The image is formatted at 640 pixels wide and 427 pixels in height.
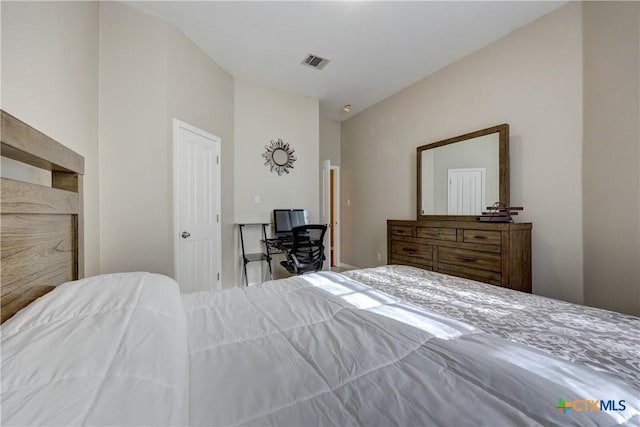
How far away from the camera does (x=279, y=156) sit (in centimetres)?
379

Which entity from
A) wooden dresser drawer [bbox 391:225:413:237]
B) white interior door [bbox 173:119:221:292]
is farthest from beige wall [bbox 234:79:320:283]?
wooden dresser drawer [bbox 391:225:413:237]

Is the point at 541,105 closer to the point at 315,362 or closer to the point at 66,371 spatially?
the point at 315,362

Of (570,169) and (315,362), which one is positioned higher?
(570,169)

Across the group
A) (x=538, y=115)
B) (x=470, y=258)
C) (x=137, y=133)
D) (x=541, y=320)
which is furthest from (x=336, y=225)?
(x=541, y=320)

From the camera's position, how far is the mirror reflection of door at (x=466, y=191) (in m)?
2.68

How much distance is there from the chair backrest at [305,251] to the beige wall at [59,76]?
1.78 m

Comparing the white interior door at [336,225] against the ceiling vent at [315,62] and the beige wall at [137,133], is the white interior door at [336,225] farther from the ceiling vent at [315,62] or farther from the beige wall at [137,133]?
the beige wall at [137,133]

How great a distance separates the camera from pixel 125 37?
214cm

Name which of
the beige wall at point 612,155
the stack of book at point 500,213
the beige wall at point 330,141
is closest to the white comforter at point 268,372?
the stack of book at point 500,213

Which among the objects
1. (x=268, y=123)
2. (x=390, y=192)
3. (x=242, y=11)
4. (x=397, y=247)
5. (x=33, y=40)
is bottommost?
(x=397, y=247)

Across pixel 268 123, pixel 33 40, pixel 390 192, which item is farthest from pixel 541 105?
pixel 33 40

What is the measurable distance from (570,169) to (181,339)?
298 cm

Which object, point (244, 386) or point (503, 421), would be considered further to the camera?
point (244, 386)

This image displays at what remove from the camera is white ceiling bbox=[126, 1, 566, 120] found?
2178mm
